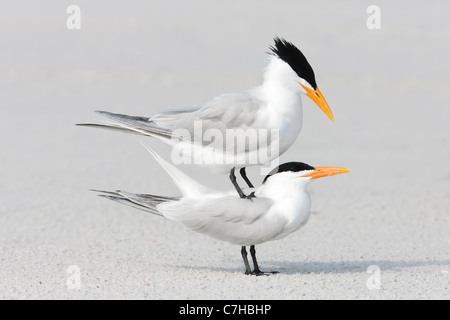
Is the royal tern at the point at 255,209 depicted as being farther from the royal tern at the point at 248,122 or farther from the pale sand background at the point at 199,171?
the pale sand background at the point at 199,171

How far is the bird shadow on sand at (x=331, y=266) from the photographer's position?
4.83m

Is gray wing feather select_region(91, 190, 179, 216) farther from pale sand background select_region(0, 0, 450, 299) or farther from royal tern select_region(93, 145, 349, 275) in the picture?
pale sand background select_region(0, 0, 450, 299)

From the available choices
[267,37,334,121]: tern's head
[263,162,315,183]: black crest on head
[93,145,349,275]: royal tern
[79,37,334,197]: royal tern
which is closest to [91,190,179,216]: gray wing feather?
[93,145,349,275]: royal tern

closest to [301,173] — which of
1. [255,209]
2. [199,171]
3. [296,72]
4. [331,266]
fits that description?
[255,209]

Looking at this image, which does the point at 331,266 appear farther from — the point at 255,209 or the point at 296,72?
the point at 296,72

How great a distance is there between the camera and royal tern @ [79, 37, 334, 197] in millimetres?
4527

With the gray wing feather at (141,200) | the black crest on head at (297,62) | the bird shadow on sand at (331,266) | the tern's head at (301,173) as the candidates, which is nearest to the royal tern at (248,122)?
the black crest on head at (297,62)

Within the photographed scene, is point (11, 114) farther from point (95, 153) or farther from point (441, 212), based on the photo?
point (441, 212)

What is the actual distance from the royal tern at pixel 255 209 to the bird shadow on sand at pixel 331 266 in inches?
16.4

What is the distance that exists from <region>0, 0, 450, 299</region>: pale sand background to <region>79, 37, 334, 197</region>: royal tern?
0.68 metres

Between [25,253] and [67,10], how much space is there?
1215cm

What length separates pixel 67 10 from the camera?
16672 mm

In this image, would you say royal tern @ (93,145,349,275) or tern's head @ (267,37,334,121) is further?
tern's head @ (267,37,334,121)

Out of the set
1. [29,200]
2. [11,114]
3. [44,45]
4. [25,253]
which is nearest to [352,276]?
[25,253]
